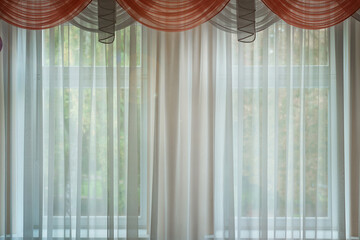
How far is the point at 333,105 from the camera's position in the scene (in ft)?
6.98

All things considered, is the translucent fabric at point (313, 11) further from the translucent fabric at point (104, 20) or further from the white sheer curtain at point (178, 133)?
the translucent fabric at point (104, 20)

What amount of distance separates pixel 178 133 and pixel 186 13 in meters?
0.73

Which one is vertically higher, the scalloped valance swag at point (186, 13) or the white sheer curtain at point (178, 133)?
the scalloped valance swag at point (186, 13)

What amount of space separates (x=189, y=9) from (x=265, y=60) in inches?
22.3

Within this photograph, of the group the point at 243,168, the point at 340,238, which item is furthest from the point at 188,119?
the point at 340,238

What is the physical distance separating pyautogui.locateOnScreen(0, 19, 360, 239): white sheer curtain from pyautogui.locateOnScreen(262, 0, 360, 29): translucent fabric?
102 mm

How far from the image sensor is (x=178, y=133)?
2.14m

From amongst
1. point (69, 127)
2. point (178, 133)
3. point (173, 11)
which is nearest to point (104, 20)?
point (173, 11)

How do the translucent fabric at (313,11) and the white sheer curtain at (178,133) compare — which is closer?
the translucent fabric at (313,11)

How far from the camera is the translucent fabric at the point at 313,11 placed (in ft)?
6.64

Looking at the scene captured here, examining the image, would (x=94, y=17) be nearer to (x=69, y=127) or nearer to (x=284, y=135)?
(x=69, y=127)

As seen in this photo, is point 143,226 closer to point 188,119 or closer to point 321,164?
point 188,119

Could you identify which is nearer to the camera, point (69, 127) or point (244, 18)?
point (244, 18)

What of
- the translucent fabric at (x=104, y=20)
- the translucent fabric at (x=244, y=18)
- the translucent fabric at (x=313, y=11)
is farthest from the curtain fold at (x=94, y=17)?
the translucent fabric at (x=313, y=11)
